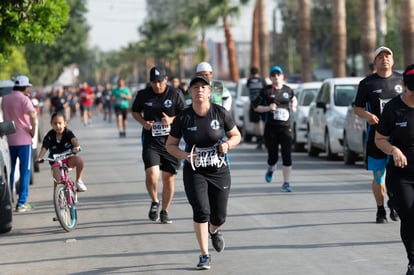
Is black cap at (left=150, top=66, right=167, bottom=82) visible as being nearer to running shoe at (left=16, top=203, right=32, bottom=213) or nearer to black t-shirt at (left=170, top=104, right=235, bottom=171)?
black t-shirt at (left=170, top=104, right=235, bottom=171)

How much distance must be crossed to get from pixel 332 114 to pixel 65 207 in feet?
37.1

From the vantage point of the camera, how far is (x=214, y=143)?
1010 cm

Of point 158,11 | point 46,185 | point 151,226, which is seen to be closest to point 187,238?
point 151,226

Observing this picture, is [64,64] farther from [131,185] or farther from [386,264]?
[386,264]

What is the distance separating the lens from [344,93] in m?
24.3

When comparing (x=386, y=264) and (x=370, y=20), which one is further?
(x=370, y=20)

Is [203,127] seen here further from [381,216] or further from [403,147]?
[381,216]

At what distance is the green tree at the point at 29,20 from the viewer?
19.3 meters

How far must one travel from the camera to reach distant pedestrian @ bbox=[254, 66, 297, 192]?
16.8 meters

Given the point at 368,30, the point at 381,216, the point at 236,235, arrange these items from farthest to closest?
the point at 368,30 → the point at 381,216 → the point at 236,235

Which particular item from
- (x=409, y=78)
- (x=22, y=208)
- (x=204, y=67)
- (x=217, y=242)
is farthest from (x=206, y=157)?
(x=22, y=208)

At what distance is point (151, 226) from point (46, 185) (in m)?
7.57

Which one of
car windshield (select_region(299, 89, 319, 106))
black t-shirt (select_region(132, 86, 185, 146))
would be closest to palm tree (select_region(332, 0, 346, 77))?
car windshield (select_region(299, 89, 319, 106))

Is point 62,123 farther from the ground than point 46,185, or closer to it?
farther from the ground
